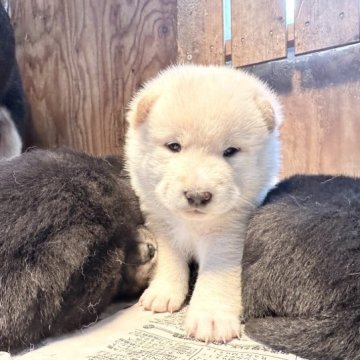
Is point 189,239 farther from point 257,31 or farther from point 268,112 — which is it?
point 257,31

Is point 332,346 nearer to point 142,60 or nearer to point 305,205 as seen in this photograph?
point 305,205

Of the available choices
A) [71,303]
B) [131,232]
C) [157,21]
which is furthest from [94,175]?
[157,21]

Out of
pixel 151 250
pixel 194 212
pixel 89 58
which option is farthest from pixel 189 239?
pixel 89 58

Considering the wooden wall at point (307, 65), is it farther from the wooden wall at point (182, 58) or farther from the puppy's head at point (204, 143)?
the puppy's head at point (204, 143)

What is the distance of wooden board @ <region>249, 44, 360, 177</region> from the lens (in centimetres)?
183

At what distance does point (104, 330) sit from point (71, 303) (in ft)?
0.35

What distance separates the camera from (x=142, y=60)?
2.10 metres

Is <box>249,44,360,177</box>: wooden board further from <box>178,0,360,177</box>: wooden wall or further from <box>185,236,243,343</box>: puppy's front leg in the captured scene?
<box>185,236,243,343</box>: puppy's front leg

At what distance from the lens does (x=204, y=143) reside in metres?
1.16

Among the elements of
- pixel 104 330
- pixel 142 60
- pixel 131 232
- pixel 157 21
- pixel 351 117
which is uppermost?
pixel 157 21

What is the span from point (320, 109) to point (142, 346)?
4.08 ft

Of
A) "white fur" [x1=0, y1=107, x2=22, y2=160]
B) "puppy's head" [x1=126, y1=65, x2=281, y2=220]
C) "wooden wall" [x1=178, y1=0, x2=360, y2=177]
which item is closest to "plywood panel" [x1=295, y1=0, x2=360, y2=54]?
"wooden wall" [x1=178, y1=0, x2=360, y2=177]

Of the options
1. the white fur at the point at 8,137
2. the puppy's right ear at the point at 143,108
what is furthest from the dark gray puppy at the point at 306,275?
the white fur at the point at 8,137

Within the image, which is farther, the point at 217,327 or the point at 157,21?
the point at 157,21
